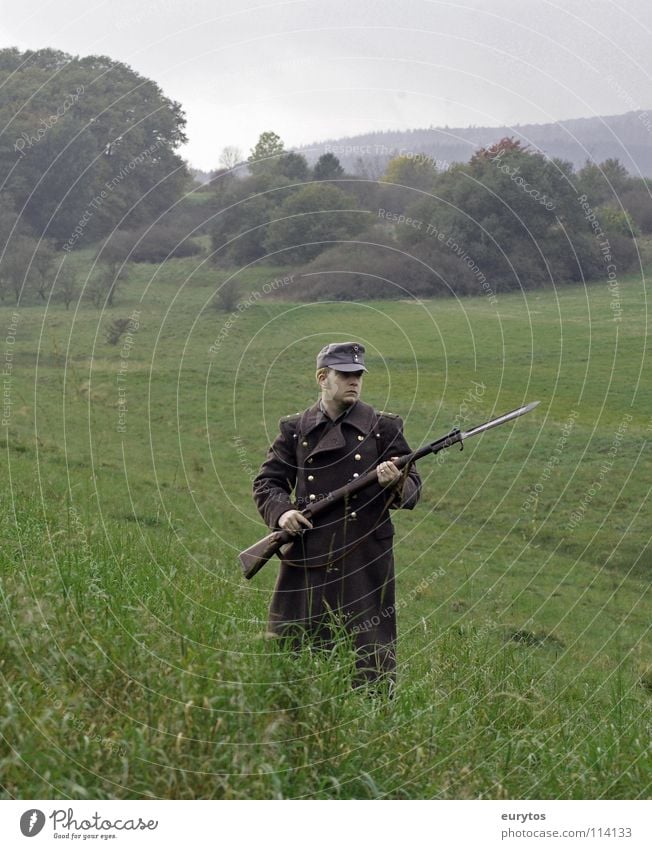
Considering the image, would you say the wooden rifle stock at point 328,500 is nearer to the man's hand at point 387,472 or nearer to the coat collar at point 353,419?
the man's hand at point 387,472

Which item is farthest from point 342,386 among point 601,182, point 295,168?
point 601,182

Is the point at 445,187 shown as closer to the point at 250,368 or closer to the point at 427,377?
the point at 427,377

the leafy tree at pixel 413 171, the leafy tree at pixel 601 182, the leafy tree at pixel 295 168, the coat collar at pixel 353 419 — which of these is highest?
the leafy tree at pixel 601 182

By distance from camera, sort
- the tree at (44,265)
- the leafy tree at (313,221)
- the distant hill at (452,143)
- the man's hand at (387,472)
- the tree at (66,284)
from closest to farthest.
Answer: the man's hand at (387,472) → the distant hill at (452,143) → the leafy tree at (313,221) → the tree at (44,265) → the tree at (66,284)

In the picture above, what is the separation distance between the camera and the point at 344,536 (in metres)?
7.05

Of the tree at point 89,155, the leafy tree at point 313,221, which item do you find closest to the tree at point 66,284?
the tree at point 89,155

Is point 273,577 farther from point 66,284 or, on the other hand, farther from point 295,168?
point 66,284

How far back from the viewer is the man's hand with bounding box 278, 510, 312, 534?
6961 millimetres

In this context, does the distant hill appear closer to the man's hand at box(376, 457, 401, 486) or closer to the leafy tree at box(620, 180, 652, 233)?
the leafy tree at box(620, 180, 652, 233)

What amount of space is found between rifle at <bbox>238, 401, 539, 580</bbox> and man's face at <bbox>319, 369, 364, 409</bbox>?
18.7 inches

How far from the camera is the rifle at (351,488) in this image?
6742mm

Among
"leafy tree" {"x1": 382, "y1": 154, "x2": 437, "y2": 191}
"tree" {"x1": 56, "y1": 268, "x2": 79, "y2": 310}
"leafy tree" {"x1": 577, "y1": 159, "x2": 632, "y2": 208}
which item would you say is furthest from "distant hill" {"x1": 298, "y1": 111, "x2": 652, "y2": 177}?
"tree" {"x1": 56, "y1": 268, "x2": 79, "y2": 310}

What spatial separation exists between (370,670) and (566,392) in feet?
74.5

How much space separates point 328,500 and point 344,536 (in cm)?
25
